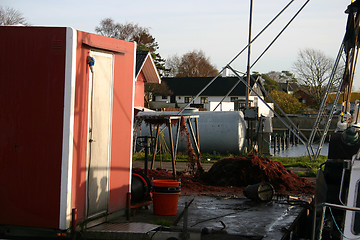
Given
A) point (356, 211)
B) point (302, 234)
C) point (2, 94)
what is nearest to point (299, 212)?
point (302, 234)

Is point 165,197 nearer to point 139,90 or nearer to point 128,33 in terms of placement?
point 139,90

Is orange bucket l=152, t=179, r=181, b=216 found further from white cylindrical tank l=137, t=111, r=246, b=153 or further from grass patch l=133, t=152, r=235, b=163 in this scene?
white cylindrical tank l=137, t=111, r=246, b=153

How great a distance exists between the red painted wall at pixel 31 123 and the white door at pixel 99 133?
0.76 metres

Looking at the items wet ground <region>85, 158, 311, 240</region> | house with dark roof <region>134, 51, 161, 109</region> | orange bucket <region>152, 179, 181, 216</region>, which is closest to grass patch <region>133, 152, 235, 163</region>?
wet ground <region>85, 158, 311, 240</region>

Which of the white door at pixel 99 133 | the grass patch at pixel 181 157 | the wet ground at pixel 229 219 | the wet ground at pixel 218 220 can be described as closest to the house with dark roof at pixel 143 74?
the grass patch at pixel 181 157

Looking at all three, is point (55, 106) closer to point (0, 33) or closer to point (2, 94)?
point (2, 94)

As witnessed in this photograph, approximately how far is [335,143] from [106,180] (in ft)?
20.0

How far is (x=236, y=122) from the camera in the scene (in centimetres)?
2730

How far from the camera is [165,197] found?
10.5 meters

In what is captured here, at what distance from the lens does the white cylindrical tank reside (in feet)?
88.9

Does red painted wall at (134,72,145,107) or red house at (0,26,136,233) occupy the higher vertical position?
red painted wall at (134,72,145,107)

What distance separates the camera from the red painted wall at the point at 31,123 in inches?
334

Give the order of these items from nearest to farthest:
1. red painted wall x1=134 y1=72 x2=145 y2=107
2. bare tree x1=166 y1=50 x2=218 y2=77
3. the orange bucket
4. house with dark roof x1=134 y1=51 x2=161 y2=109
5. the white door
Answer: the white door < the orange bucket < house with dark roof x1=134 y1=51 x2=161 y2=109 < red painted wall x1=134 y1=72 x2=145 y2=107 < bare tree x1=166 y1=50 x2=218 y2=77

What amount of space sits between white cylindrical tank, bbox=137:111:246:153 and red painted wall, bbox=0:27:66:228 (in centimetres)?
1804
